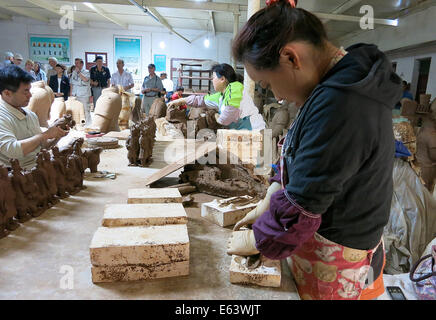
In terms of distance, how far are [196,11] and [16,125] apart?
9931 millimetres

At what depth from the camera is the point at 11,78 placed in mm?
2398

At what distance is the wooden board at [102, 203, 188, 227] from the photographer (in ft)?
4.69

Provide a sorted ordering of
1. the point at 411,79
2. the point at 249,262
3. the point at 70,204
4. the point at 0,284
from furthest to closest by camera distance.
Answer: the point at 411,79, the point at 70,204, the point at 249,262, the point at 0,284

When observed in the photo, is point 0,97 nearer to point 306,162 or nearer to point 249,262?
point 249,262

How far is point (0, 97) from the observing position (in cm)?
257

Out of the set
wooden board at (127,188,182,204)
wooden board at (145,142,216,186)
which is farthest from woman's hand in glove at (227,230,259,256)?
wooden board at (145,142,216,186)

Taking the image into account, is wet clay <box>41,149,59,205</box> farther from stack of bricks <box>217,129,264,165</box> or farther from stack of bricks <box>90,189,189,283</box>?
stack of bricks <box>217,129,264,165</box>

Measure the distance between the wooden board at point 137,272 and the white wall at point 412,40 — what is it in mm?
8374

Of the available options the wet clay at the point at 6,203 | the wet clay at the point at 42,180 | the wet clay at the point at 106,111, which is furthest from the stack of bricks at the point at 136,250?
the wet clay at the point at 106,111

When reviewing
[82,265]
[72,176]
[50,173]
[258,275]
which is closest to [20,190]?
[50,173]

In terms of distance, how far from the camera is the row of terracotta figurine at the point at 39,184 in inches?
61.9

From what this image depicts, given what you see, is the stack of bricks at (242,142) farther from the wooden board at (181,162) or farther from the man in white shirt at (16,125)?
the man in white shirt at (16,125)

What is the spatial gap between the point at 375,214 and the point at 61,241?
4.60 feet

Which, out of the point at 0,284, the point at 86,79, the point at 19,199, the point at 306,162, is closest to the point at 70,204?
the point at 19,199
